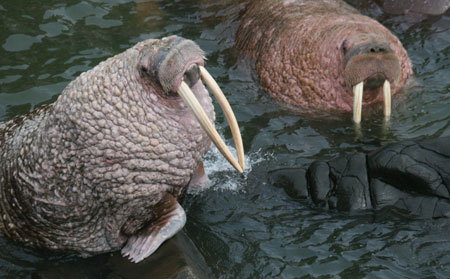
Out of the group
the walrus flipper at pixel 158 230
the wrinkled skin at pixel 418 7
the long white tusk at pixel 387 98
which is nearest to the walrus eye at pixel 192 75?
the walrus flipper at pixel 158 230

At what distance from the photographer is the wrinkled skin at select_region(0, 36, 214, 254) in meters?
4.51

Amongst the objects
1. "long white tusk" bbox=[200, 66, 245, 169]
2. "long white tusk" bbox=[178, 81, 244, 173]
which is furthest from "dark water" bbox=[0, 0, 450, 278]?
"long white tusk" bbox=[178, 81, 244, 173]

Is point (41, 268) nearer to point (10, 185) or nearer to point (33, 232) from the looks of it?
point (33, 232)

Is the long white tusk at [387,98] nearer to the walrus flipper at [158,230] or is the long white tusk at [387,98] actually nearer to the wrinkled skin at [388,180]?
the wrinkled skin at [388,180]

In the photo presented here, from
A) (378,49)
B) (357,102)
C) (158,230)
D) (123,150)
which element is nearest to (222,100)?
(123,150)

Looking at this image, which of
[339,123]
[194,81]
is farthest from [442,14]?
[194,81]

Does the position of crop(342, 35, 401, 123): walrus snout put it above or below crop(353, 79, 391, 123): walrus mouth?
above

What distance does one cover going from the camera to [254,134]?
682 cm

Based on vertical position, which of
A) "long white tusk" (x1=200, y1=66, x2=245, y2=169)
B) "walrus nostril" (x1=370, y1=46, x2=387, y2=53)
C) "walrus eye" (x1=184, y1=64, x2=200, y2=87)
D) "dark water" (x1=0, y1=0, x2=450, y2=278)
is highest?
"walrus eye" (x1=184, y1=64, x2=200, y2=87)

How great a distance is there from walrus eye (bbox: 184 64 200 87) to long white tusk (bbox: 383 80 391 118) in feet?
9.42

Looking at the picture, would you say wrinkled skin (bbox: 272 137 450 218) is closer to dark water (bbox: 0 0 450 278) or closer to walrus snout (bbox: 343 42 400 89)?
dark water (bbox: 0 0 450 278)

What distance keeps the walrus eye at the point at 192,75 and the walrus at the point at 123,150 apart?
0.4 inches

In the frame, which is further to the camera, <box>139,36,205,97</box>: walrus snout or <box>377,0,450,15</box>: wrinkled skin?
<box>377,0,450,15</box>: wrinkled skin

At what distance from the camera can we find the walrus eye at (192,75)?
4457 mm
